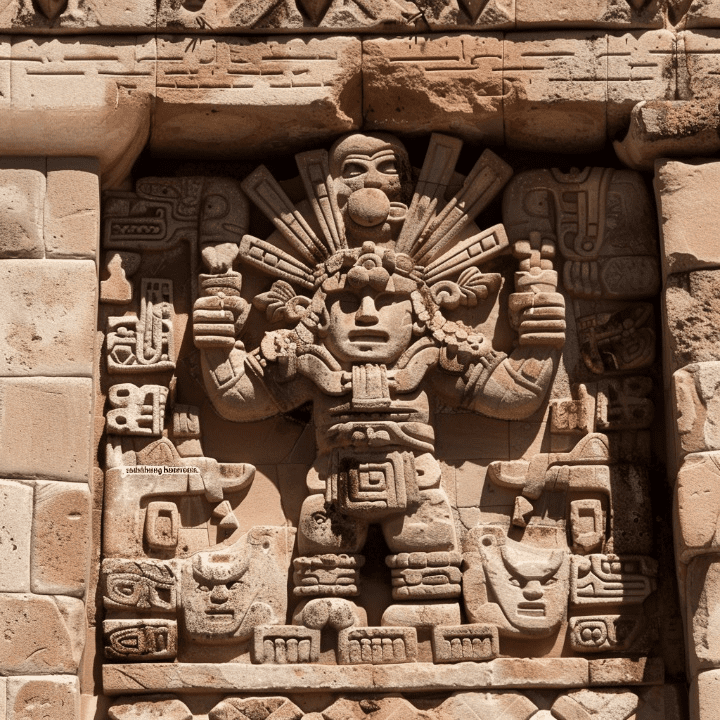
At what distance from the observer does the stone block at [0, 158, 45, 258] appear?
327 inches

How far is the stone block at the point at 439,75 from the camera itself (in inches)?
337

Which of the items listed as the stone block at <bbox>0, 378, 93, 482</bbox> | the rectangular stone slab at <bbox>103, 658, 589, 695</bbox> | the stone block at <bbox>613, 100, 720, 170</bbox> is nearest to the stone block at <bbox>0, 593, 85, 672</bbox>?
the rectangular stone slab at <bbox>103, 658, 589, 695</bbox>

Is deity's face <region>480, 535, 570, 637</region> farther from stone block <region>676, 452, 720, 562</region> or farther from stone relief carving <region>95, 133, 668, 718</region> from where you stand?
stone block <region>676, 452, 720, 562</region>

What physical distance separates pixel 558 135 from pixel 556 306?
83 centimetres

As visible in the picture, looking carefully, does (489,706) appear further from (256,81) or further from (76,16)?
(76,16)

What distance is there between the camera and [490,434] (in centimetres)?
865

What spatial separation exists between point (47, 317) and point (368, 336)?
4.63ft

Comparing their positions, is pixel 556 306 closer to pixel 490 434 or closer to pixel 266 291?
pixel 490 434

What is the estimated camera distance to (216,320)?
8.55 metres

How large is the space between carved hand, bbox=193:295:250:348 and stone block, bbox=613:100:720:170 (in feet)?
6.41

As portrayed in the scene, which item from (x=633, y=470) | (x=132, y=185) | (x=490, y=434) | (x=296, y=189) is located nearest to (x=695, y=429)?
(x=633, y=470)

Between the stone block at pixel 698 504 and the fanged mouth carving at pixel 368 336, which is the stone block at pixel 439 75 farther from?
the stone block at pixel 698 504

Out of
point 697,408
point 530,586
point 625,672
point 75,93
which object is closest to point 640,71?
point 697,408

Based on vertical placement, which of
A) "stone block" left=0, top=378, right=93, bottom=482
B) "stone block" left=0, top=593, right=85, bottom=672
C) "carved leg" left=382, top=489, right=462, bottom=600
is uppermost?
"stone block" left=0, top=378, right=93, bottom=482
